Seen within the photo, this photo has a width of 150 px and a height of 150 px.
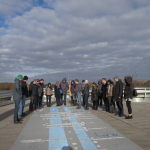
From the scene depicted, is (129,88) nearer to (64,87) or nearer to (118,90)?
(118,90)

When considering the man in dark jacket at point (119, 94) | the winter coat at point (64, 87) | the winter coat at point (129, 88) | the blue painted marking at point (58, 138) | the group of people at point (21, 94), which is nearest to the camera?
the blue painted marking at point (58, 138)

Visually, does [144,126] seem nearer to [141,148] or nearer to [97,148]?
[141,148]

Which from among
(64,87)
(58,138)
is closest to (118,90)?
(58,138)

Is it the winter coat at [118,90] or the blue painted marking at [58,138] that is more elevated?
the winter coat at [118,90]

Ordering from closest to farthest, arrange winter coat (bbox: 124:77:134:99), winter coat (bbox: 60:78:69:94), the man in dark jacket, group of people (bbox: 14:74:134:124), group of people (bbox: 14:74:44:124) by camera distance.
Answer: group of people (bbox: 14:74:44:124)
group of people (bbox: 14:74:134:124)
winter coat (bbox: 124:77:134:99)
the man in dark jacket
winter coat (bbox: 60:78:69:94)

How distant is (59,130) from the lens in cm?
601

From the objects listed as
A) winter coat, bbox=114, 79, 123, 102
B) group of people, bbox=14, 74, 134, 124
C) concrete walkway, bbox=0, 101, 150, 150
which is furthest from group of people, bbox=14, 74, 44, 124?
winter coat, bbox=114, 79, 123, 102

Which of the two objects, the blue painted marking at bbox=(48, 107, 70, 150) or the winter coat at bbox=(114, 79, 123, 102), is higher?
the winter coat at bbox=(114, 79, 123, 102)

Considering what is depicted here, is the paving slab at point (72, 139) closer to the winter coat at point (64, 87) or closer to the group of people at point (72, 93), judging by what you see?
the group of people at point (72, 93)

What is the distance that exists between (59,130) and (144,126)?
3.13 m

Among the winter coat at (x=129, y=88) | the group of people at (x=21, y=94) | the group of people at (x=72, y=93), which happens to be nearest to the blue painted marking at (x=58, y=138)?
the group of people at (x=21, y=94)

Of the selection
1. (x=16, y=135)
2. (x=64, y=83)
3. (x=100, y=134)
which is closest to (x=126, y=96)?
(x=100, y=134)

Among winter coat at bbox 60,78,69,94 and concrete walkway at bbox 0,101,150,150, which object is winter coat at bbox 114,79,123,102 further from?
winter coat at bbox 60,78,69,94

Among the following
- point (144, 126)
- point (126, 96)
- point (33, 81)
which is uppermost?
point (33, 81)
